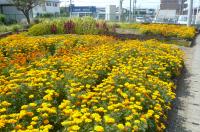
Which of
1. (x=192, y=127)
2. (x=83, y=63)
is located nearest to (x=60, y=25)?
(x=83, y=63)

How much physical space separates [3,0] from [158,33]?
3198 cm

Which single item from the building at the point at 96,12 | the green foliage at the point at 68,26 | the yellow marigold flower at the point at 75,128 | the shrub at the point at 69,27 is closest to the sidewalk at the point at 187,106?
the yellow marigold flower at the point at 75,128

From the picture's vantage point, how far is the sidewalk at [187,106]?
5.63 metres

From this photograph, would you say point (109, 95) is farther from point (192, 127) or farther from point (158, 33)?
point (158, 33)

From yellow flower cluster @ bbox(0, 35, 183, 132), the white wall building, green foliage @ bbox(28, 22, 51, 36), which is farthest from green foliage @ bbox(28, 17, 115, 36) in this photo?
the white wall building

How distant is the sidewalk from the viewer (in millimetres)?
5633

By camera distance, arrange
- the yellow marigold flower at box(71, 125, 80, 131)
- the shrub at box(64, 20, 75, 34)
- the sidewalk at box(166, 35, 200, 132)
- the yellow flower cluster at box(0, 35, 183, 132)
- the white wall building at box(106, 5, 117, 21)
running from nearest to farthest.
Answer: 1. the yellow marigold flower at box(71, 125, 80, 131)
2. the yellow flower cluster at box(0, 35, 183, 132)
3. the sidewalk at box(166, 35, 200, 132)
4. the shrub at box(64, 20, 75, 34)
5. the white wall building at box(106, 5, 117, 21)

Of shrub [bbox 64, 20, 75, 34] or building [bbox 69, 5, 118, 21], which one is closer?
shrub [bbox 64, 20, 75, 34]

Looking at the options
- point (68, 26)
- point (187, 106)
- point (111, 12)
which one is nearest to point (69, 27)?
point (68, 26)

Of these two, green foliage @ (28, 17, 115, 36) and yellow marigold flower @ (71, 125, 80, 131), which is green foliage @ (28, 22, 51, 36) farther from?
yellow marigold flower @ (71, 125, 80, 131)

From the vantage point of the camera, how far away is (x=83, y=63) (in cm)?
720

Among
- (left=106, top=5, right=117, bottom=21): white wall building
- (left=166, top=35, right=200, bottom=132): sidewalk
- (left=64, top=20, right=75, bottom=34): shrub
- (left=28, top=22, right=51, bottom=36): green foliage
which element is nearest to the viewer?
(left=166, top=35, right=200, bottom=132): sidewalk

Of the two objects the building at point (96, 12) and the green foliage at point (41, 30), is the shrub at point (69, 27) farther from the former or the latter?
the building at point (96, 12)

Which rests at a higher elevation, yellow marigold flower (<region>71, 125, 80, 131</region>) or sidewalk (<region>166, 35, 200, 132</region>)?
yellow marigold flower (<region>71, 125, 80, 131</region>)
